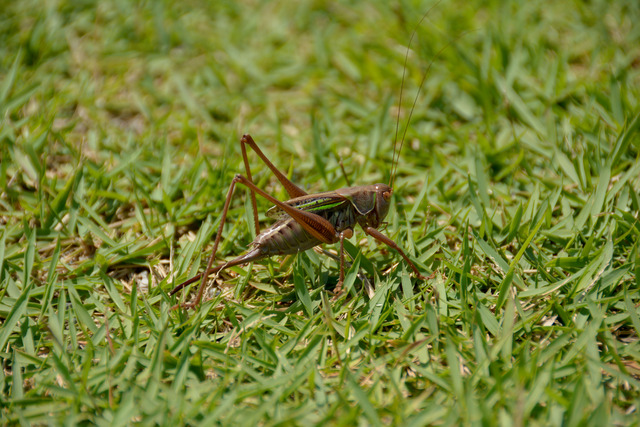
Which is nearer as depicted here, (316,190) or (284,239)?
(284,239)

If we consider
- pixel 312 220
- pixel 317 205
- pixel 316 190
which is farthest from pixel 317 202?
pixel 316 190

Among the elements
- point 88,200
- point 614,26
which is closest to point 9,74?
point 88,200

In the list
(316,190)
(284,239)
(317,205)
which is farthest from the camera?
(316,190)

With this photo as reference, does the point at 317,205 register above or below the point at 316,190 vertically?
above

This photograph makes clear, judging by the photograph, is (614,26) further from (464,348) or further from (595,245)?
(464,348)

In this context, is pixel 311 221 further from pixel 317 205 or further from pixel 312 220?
pixel 317 205
